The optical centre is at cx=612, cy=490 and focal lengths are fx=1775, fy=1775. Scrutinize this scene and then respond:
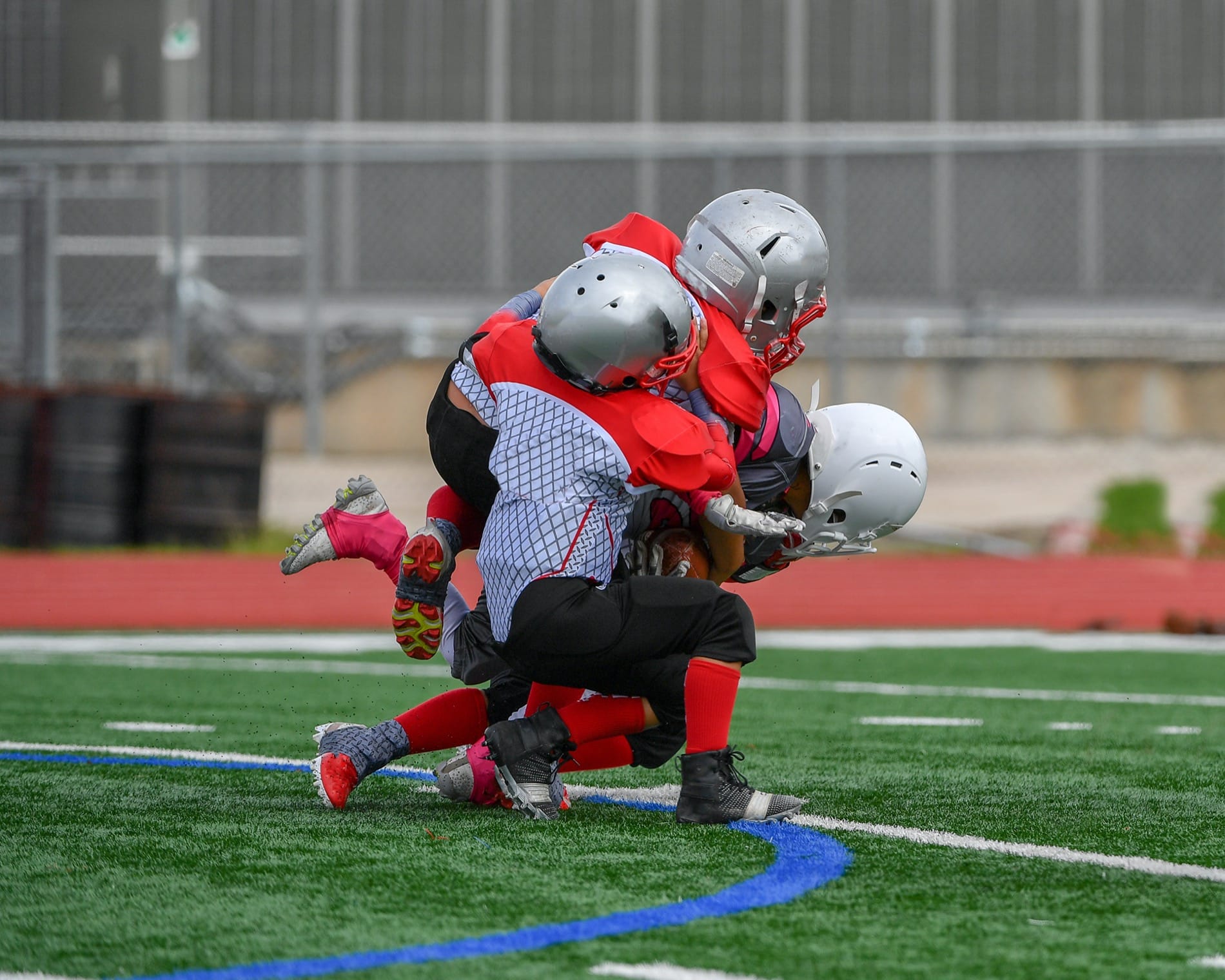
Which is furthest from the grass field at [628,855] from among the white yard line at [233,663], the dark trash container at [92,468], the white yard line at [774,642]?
the dark trash container at [92,468]

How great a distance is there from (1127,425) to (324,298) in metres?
6.48

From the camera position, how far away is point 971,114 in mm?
15648

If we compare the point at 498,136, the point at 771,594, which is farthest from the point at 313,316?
the point at 771,594

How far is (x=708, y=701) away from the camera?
368cm

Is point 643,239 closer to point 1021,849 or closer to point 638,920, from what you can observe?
point 1021,849

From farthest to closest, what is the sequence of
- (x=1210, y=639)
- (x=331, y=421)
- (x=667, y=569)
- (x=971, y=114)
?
1. (x=971, y=114)
2. (x=331, y=421)
3. (x=1210, y=639)
4. (x=667, y=569)

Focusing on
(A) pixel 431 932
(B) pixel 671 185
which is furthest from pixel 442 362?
(A) pixel 431 932

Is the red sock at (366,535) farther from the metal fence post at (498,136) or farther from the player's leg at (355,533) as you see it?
the metal fence post at (498,136)

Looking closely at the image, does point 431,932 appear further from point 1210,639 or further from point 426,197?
point 426,197

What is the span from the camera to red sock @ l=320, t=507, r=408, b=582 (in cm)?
406

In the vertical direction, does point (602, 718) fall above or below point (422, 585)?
below

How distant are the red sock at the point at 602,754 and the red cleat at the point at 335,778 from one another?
509 millimetres

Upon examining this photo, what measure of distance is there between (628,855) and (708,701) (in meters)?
0.54

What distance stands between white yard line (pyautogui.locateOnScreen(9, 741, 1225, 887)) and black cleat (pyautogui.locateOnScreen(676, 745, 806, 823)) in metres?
0.07
